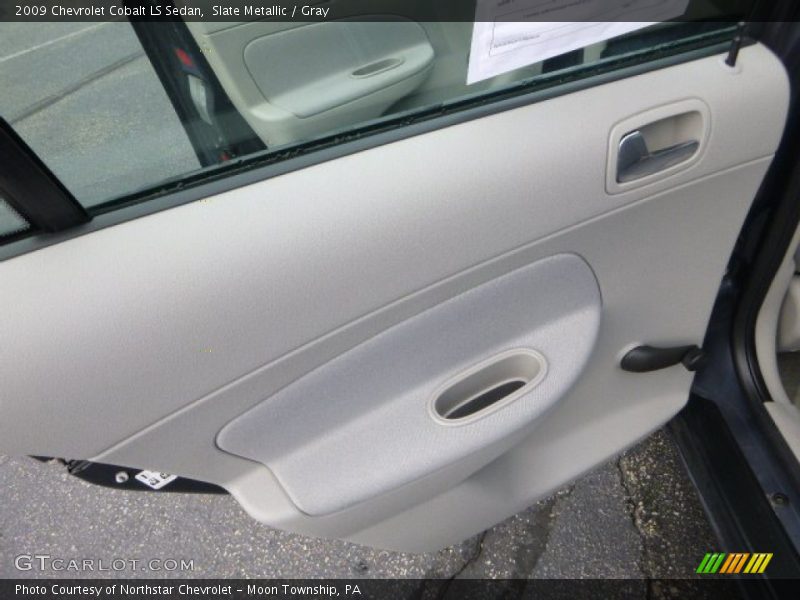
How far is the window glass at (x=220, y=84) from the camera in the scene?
75 centimetres

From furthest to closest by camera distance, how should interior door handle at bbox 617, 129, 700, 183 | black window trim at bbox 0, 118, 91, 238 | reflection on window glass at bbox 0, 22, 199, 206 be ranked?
interior door handle at bbox 617, 129, 700, 183 → reflection on window glass at bbox 0, 22, 199, 206 → black window trim at bbox 0, 118, 91, 238

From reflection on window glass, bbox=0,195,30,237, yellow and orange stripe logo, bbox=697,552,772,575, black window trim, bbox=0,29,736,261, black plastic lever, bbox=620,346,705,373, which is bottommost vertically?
yellow and orange stripe logo, bbox=697,552,772,575

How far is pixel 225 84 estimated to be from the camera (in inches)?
35.0

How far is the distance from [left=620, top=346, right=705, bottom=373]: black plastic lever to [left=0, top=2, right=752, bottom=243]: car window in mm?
558

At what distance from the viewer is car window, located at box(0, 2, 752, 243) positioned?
752 mm

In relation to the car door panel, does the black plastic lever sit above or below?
below

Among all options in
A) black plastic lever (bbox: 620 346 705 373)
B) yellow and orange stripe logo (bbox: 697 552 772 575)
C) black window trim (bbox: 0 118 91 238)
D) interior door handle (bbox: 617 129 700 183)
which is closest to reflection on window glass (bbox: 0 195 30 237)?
black window trim (bbox: 0 118 91 238)

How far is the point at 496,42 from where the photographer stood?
803mm

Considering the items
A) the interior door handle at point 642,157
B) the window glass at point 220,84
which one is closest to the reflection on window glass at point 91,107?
the window glass at point 220,84

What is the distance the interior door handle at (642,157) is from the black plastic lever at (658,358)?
39 cm

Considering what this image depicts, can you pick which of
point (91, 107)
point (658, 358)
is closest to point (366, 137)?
point (91, 107)

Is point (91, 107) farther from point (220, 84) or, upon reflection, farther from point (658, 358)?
point (658, 358)

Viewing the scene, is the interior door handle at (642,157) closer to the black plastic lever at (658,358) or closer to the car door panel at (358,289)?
the car door panel at (358,289)

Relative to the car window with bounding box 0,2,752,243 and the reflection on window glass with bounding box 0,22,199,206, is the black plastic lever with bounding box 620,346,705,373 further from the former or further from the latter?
the reflection on window glass with bounding box 0,22,199,206
